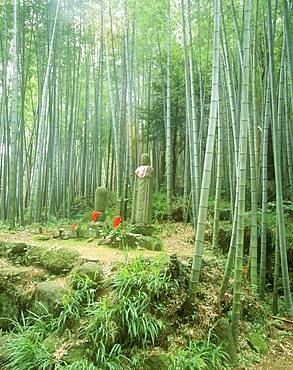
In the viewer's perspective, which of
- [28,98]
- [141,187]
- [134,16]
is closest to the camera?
[141,187]

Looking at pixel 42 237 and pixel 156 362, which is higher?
pixel 42 237

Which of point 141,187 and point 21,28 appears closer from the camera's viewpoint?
point 141,187

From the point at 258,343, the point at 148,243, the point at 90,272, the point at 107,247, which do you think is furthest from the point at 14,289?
the point at 258,343

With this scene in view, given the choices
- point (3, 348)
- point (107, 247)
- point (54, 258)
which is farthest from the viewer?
point (107, 247)

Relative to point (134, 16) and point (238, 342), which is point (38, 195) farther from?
point (238, 342)

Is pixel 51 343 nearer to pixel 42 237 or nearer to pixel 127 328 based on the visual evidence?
pixel 127 328

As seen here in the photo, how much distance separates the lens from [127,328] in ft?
8.75

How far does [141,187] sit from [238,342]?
235 centimetres

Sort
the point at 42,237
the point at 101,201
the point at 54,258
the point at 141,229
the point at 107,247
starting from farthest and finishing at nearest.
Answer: the point at 101,201 < the point at 42,237 < the point at 141,229 < the point at 107,247 < the point at 54,258

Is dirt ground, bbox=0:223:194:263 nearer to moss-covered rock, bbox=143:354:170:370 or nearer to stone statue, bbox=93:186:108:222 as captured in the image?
stone statue, bbox=93:186:108:222

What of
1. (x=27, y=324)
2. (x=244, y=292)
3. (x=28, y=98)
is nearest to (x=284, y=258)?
(x=244, y=292)

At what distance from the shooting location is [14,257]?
415 cm

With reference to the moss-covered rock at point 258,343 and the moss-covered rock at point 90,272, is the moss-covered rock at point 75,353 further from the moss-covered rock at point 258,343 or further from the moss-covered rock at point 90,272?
the moss-covered rock at point 258,343

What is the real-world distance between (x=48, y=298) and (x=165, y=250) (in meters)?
1.88
